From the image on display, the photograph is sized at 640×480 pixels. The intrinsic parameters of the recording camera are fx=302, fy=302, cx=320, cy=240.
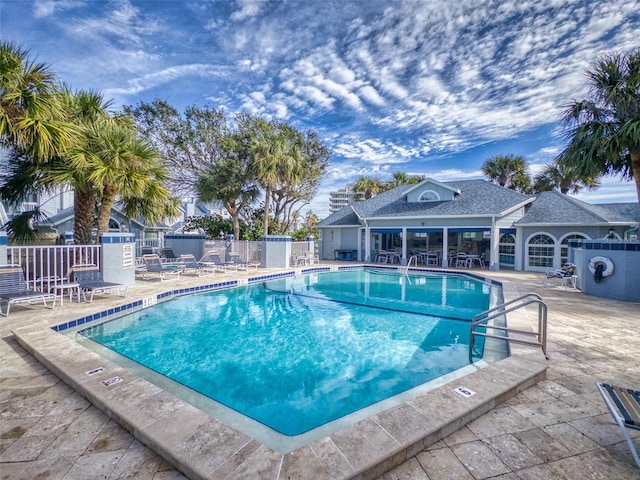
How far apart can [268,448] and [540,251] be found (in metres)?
19.2

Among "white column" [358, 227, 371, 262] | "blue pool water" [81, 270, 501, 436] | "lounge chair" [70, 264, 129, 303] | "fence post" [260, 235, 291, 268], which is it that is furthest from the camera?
"white column" [358, 227, 371, 262]

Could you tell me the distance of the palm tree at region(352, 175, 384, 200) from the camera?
32.1 m

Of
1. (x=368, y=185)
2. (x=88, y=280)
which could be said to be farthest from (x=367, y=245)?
(x=88, y=280)

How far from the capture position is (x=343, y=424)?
11.4 ft

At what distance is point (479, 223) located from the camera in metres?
18.2

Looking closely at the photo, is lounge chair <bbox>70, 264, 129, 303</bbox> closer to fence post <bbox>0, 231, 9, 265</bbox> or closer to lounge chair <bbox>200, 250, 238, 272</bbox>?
fence post <bbox>0, 231, 9, 265</bbox>

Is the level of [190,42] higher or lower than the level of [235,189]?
higher

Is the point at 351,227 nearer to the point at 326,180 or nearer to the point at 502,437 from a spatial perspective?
the point at 326,180

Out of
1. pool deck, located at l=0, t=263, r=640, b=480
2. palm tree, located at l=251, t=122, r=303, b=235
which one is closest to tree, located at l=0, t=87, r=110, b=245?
pool deck, located at l=0, t=263, r=640, b=480

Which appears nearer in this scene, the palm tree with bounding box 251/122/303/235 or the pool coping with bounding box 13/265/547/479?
the pool coping with bounding box 13/265/547/479

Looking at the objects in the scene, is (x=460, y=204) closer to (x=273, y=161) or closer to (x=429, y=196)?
(x=429, y=196)

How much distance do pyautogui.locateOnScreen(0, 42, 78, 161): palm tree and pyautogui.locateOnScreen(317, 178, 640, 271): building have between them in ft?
56.7

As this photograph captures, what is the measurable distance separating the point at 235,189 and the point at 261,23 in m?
10.4

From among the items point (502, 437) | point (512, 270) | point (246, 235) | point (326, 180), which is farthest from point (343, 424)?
point (326, 180)
